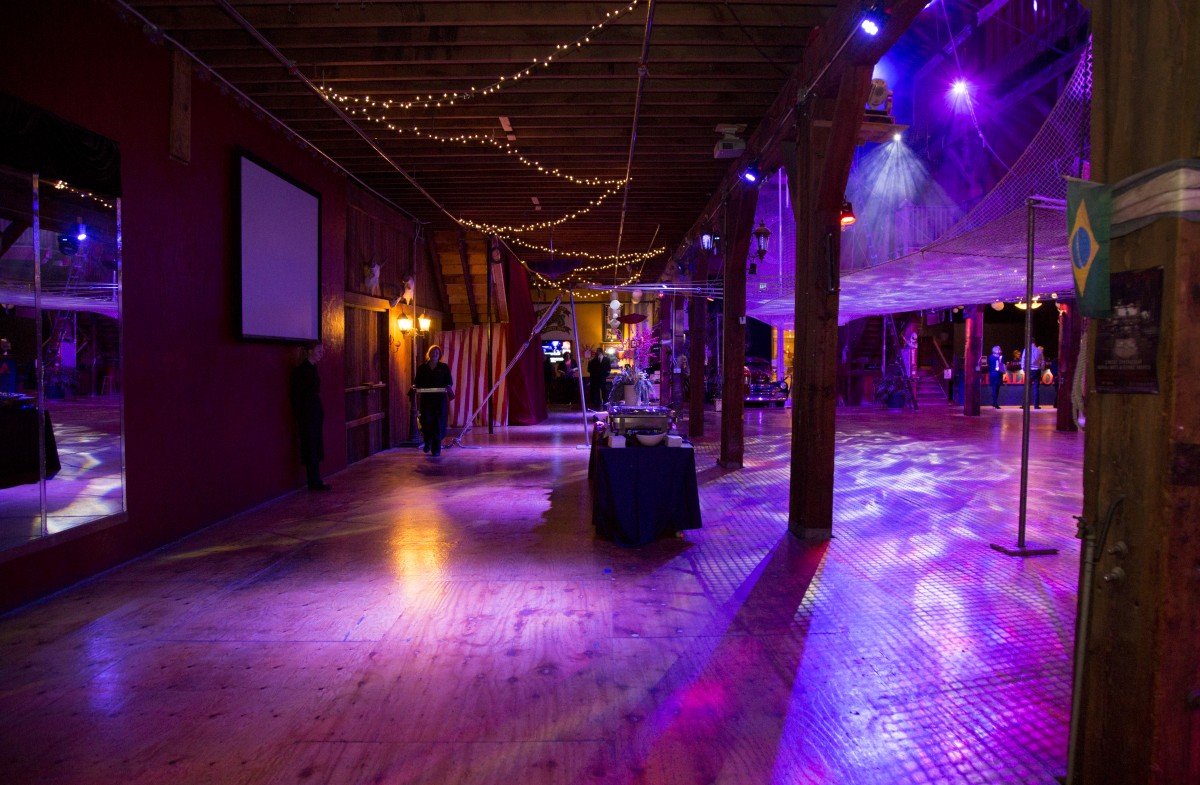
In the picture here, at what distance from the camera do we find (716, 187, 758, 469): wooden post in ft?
26.3

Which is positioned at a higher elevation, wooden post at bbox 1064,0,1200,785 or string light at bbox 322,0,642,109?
string light at bbox 322,0,642,109

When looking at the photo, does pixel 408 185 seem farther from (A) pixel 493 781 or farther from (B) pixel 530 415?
(A) pixel 493 781

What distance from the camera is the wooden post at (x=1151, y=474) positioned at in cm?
175

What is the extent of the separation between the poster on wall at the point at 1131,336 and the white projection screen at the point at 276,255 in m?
5.86

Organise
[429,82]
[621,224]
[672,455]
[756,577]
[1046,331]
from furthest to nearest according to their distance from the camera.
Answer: [1046,331], [621,224], [429,82], [672,455], [756,577]

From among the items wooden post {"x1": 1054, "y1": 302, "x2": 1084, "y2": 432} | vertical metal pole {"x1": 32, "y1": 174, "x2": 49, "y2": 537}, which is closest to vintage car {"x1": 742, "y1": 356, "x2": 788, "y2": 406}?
wooden post {"x1": 1054, "y1": 302, "x2": 1084, "y2": 432}

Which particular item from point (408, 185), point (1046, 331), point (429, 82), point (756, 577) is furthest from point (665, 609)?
point (1046, 331)

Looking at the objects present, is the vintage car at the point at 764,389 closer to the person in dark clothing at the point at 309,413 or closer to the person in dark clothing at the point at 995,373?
the person in dark clothing at the point at 995,373

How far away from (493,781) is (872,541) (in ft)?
12.4

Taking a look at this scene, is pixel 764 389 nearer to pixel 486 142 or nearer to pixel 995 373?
pixel 995 373

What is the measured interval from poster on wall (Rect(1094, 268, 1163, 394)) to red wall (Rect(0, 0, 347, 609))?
486 centimetres

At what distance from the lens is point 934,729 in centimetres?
255

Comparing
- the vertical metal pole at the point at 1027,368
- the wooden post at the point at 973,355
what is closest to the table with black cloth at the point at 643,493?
the vertical metal pole at the point at 1027,368

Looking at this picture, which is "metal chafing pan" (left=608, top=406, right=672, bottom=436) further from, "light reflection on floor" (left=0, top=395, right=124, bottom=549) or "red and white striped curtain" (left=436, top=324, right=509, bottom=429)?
"red and white striped curtain" (left=436, top=324, right=509, bottom=429)
